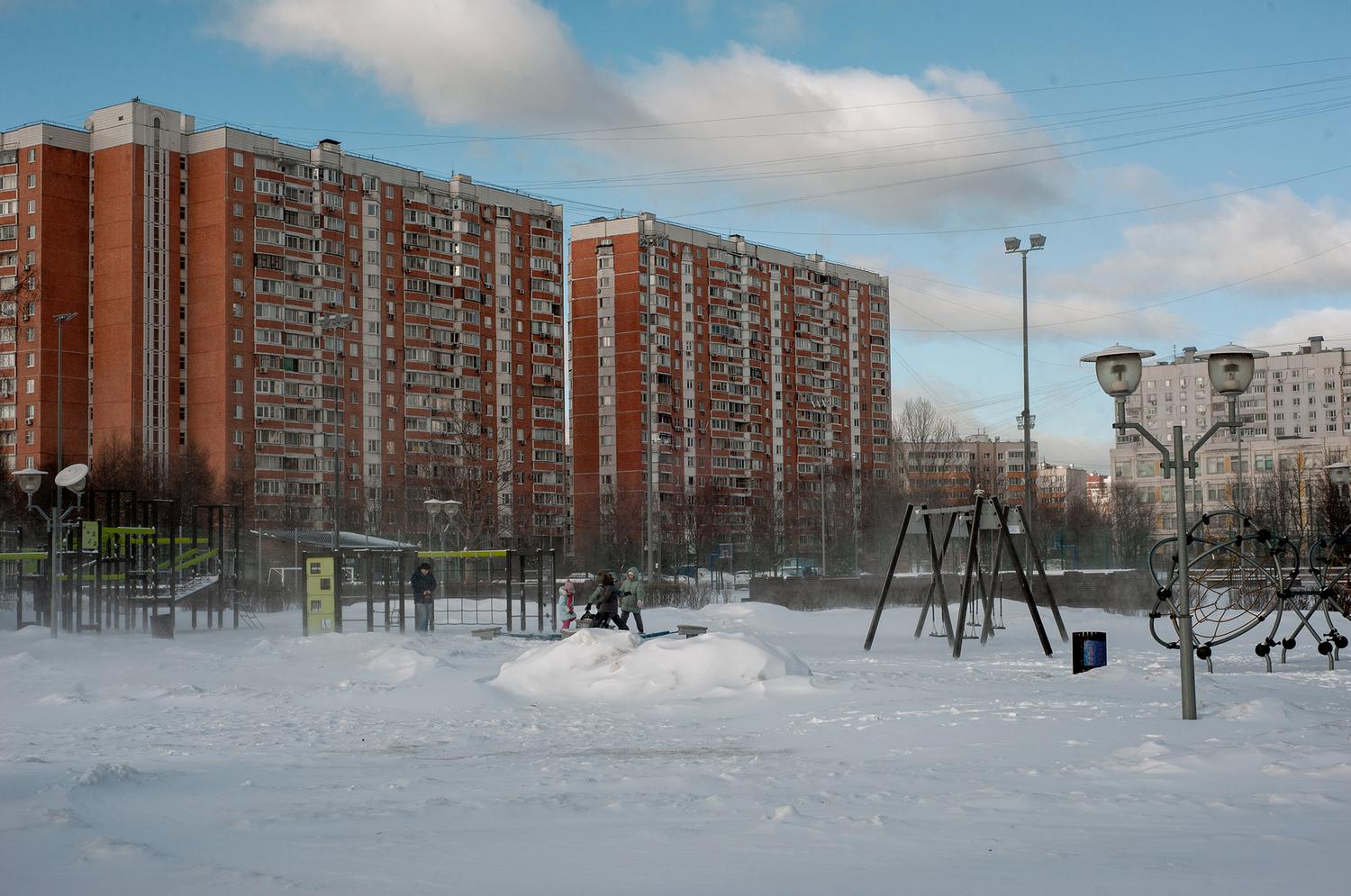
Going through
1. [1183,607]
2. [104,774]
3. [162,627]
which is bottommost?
[162,627]

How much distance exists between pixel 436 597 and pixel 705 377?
70658 millimetres

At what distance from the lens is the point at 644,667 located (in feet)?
56.4

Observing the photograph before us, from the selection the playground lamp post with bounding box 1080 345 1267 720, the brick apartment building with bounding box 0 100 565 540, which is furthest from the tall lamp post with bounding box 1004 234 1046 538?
the brick apartment building with bounding box 0 100 565 540

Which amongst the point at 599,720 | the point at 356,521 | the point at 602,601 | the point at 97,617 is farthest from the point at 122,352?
the point at 599,720

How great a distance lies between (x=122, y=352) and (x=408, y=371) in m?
19.4

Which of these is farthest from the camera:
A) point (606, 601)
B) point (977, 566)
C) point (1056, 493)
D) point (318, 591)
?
point (1056, 493)

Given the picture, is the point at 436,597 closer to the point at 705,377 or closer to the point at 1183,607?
the point at 1183,607

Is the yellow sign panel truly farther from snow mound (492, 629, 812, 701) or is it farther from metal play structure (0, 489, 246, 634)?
snow mound (492, 629, 812, 701)

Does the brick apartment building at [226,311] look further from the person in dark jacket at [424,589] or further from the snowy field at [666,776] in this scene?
the snowy field at [666,776]

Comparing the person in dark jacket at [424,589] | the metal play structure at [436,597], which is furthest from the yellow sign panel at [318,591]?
the person in dark jacket at [424,589]

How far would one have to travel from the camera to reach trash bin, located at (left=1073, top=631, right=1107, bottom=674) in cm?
1803

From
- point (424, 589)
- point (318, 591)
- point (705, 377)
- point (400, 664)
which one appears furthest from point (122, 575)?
point (705, 377)

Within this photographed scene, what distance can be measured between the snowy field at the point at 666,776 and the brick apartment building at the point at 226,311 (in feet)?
197

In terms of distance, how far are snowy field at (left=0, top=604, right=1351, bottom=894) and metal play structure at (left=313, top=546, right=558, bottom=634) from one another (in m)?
8.53
